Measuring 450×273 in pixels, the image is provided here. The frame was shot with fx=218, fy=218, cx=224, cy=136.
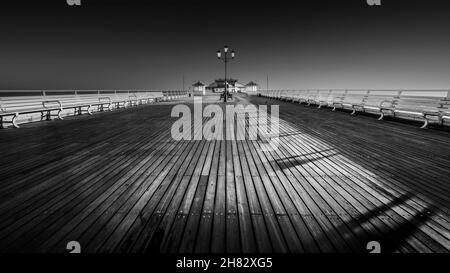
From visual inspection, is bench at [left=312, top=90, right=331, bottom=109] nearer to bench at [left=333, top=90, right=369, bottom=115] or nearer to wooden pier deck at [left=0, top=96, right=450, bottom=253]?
bench at [left=333, top=90, right=369, bottom=115]

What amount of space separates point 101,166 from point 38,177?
0.87 m

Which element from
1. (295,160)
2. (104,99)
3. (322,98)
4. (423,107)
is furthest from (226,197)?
(104,99)

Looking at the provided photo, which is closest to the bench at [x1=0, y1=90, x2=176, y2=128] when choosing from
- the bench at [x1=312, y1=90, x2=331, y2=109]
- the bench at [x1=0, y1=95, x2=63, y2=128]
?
the bench at [x1=0, y1=95, x2=63, y2=128]

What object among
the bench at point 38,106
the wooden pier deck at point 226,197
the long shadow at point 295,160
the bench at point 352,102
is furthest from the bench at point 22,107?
the bench at point 352,102

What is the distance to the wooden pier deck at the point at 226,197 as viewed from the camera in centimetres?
199

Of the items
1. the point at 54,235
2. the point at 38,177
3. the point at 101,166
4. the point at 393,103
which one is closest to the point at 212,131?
the point at 101,166

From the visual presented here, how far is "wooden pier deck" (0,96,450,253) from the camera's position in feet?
6.52

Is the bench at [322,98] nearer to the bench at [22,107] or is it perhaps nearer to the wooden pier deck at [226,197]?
the wooden pier deck at [226,197]

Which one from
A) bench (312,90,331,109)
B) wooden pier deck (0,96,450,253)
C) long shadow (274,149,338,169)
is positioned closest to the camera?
wooden pier deck (0,96,450,253)

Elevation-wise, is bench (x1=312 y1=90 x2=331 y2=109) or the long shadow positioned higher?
bench (x1=312 y1=90 x2=331 y2=109)

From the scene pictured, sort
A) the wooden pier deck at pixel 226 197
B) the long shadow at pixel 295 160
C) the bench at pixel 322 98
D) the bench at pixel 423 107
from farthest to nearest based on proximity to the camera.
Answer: the bench at pixel 322 98
the bench at pixel 423 107
the long shadow at pixel 295 160
the wooden pier deck at pixel 226 197

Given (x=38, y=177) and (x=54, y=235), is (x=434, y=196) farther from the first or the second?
(x=38, y=177)

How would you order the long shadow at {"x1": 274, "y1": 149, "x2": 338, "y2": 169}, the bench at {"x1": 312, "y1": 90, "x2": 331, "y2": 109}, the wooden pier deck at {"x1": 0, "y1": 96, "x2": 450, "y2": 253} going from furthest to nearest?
the bench at {"x1": 312, "y1": 90, "x2": 331, "y2": 109} < the long shadow at {"x1": 274, "y1": 149, "x2": 338, "y2": 169} < the wooden pier deck at {"x1": 0, "y1": 96, "x2": 450, "y2": 253}
